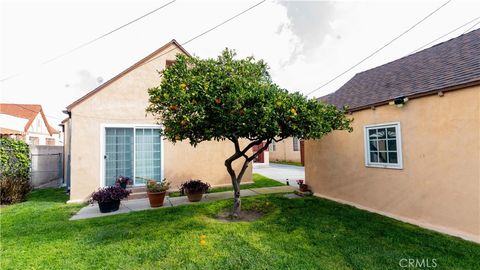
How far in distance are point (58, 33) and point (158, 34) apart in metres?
3.42

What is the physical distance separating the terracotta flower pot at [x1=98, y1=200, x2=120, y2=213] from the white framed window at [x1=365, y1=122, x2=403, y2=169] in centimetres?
771

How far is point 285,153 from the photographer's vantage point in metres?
22.9

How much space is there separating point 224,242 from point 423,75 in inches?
257

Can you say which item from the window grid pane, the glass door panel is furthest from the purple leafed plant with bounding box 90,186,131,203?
the window grid pane

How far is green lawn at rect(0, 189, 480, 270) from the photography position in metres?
3.57

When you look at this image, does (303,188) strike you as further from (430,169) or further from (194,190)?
(430,169)

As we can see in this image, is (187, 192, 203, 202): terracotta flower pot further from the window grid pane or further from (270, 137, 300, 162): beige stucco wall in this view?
(270, 137, 300, 162): beige stucco wall

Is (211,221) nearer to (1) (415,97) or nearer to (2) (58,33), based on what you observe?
(1) (415,97)

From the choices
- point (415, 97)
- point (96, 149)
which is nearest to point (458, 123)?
point (415, 97)

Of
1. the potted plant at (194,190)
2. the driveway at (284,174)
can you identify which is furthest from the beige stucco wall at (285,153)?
the potted plant at (194,190)

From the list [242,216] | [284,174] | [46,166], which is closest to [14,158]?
[46,166]

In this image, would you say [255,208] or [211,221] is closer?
[211,221]

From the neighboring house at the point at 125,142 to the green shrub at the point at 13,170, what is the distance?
148 cm

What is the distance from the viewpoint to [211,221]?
219 inches
